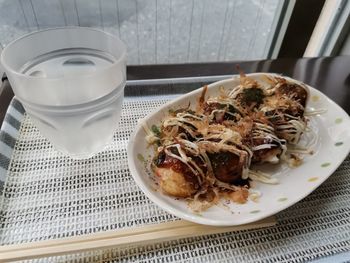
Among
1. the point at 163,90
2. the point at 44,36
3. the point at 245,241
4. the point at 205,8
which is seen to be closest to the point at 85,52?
the point at 44,36

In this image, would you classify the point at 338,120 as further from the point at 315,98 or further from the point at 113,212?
the point at 113,212

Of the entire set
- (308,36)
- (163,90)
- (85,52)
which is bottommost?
(308,36)

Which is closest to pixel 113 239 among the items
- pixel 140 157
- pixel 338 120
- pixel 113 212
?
pixel 113 212

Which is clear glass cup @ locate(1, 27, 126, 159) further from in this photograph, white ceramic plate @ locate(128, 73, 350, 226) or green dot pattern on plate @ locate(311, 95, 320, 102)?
green dot pattern on plate @ locate(311, 95, 320, 102)

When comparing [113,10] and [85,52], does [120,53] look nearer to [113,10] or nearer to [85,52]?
[85,52]

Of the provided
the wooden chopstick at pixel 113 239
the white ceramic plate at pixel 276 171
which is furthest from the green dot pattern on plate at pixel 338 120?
the wooden chopstick at pixel 113 239
